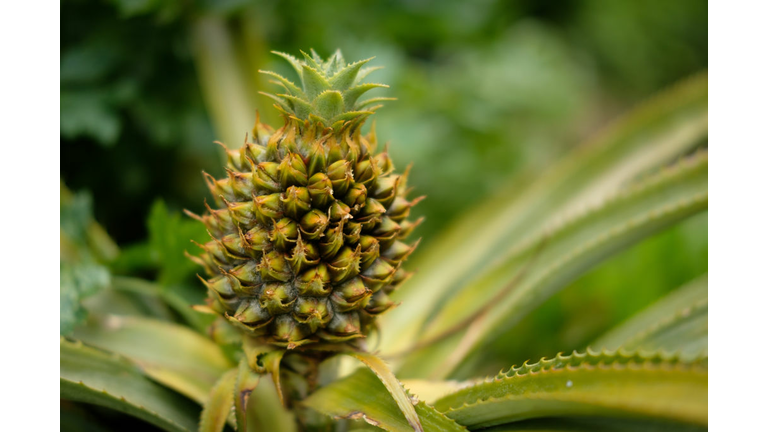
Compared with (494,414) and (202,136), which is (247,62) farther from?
(494,414)

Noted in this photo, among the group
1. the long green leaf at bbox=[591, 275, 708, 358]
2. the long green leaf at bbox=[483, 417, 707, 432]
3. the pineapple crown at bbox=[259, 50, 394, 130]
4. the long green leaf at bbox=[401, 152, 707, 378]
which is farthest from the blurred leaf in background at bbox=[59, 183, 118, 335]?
the long green leaf at bbox=[591, 275, 708, 358]

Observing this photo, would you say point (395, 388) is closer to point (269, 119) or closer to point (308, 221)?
point (308, 221)

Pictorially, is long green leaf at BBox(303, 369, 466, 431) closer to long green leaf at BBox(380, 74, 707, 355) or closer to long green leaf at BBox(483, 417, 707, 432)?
long green leaf at BBox(483, 417, 707, 432)

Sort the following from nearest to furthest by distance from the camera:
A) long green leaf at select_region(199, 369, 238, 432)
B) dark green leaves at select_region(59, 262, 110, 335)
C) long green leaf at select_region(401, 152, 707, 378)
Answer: long green leaf at select_region(199, 369, 238, 432), dark green leaves at select_region(59, 262, 110, 335), long green leaf at select_region(401, 152, 707, 378)

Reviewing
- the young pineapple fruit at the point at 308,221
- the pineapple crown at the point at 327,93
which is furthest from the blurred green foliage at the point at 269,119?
the pineapple crown at the point at 327,93

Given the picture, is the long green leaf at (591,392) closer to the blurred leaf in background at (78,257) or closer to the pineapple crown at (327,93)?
the pineapple crown at (327,93)

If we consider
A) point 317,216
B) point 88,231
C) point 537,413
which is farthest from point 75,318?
point 537,413
